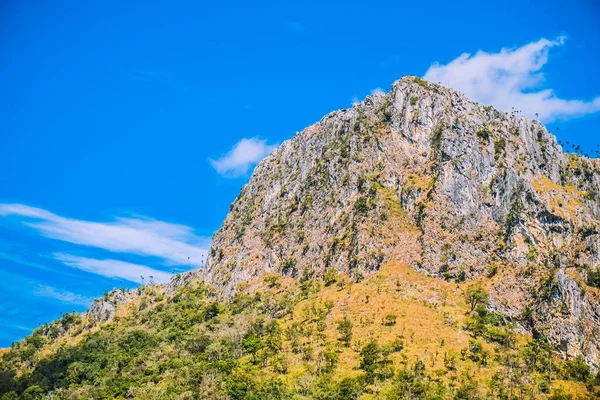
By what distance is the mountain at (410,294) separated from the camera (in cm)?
11794

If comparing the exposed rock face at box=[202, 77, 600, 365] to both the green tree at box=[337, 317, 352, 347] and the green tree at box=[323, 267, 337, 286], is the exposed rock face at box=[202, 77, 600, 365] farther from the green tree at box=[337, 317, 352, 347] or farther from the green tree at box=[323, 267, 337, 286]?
the green tree at box=[337, 317, 352, 347]

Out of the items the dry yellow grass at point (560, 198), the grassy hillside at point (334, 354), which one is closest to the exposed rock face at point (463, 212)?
the dry yellow grass at point (560, 198)

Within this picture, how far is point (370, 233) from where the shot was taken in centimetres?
16575

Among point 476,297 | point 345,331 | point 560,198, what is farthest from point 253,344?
point 560,198

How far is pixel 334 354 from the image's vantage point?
123125 mm

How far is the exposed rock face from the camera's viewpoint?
467 feet

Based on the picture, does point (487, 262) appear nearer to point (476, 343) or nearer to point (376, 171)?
point (476, 343)

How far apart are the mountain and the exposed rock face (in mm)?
473

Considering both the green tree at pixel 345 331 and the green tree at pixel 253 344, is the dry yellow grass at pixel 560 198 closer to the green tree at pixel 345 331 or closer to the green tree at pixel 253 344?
the green tree at pixel 345 331

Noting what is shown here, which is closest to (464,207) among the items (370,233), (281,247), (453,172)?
(453,172)

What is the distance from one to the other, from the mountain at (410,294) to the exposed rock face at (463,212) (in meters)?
0.47

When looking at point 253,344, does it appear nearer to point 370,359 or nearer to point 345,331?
point 345,331

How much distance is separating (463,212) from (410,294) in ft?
111

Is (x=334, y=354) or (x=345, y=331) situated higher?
(x=345, y=331)
